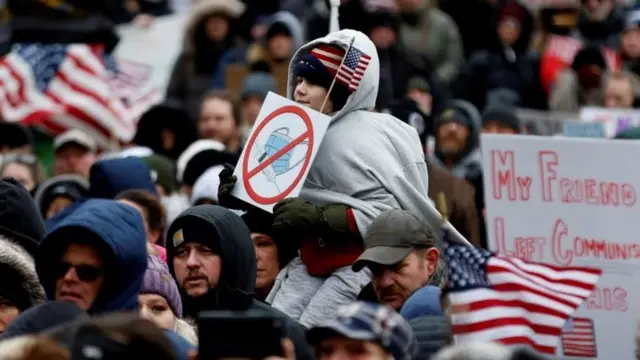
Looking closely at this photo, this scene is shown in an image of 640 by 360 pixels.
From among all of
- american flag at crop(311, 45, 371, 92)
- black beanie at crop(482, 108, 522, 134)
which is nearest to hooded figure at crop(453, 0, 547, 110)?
black beanie at crop(482, 108, 522, 134)

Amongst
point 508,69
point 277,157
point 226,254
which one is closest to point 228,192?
point 277,157

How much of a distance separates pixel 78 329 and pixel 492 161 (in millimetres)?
5021

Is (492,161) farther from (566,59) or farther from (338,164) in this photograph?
(566,59)

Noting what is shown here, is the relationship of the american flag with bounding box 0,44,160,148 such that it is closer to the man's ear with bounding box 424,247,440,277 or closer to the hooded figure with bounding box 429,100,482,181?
the hooded figure with bounding box 429,100,482,181

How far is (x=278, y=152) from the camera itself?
473 inches

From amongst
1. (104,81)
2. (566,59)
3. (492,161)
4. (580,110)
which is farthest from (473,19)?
(492,161)

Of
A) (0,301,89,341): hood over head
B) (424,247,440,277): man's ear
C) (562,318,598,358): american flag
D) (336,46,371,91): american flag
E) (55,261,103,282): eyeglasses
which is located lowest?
(562,318,598,358): american flag

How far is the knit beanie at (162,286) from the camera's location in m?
10.6

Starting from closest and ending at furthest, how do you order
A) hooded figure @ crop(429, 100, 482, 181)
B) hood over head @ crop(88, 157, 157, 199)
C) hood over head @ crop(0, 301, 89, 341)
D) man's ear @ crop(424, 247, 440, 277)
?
hood over head @ crop(0, 301, 89, 341), man's ear @ crop(424, 247, 440, 277), hood over head @ crop(88, 157, 157, 199), hooded figure @ crop(429, 100, 482, 181)

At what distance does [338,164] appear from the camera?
1182 cm

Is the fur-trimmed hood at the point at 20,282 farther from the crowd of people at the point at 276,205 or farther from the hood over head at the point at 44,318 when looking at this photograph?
the hood over head at the point at 44,318

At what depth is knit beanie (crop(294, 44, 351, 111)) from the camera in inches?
465

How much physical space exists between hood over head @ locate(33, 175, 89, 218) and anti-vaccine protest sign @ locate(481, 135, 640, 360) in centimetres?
381

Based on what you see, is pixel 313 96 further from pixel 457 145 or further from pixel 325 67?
pixel 457 145
